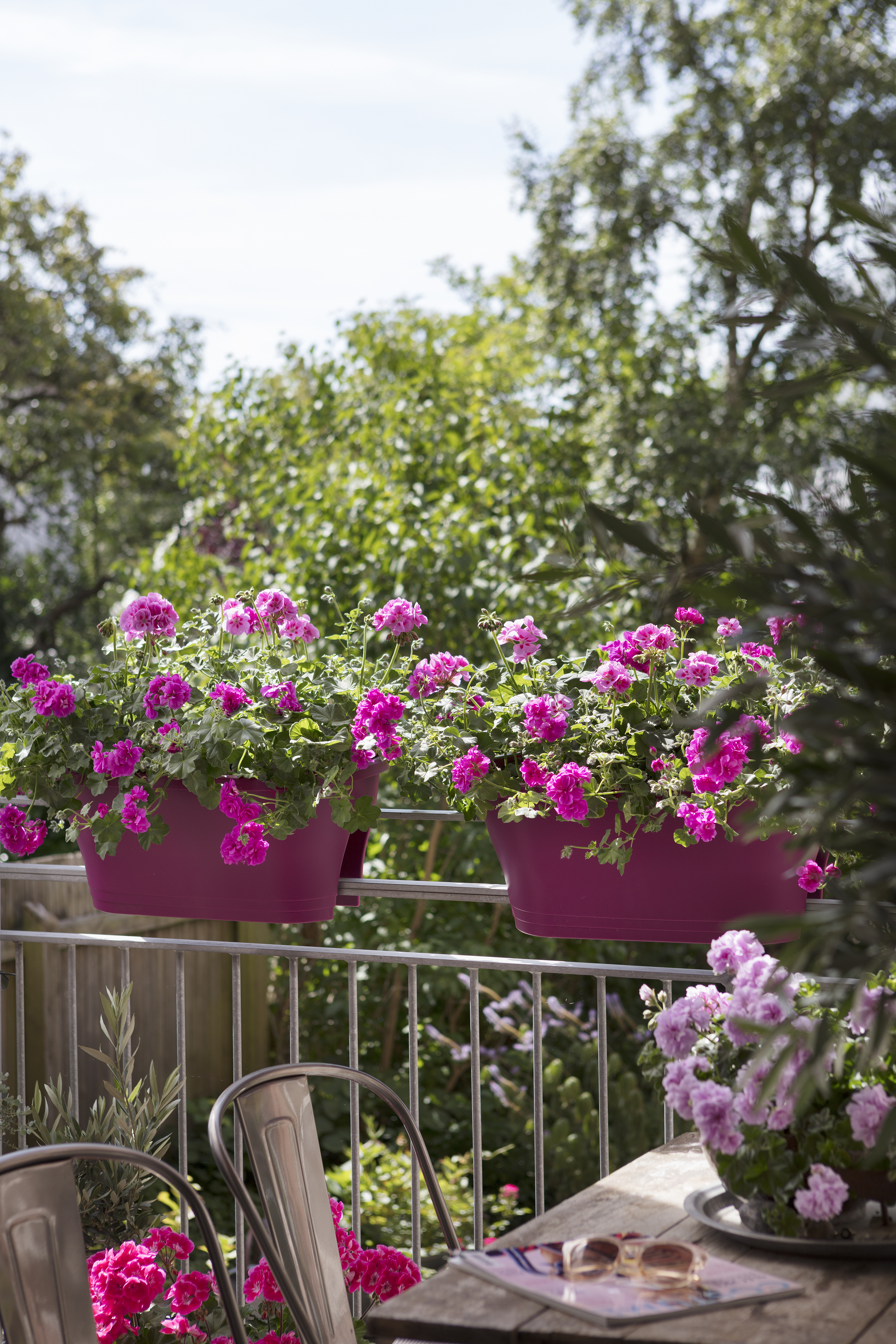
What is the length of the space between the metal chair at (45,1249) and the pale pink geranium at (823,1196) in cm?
67

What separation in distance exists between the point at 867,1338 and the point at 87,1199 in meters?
1.45

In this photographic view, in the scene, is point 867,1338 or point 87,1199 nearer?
point 867,1338

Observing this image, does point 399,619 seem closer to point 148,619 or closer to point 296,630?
point 296,630

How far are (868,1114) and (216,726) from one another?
1113 millimetres

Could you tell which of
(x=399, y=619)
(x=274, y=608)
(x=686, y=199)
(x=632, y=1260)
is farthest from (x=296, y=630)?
(x=686, y=199)

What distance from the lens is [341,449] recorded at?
5137 millimetres

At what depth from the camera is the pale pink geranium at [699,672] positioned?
1.70 m

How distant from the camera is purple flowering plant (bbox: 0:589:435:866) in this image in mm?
1845

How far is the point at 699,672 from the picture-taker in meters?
1.70

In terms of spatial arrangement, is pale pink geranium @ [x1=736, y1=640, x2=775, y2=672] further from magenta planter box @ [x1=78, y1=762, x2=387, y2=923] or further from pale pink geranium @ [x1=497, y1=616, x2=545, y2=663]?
magenta planter box @ [x1=78, y1=762, x2=387, y2=923]

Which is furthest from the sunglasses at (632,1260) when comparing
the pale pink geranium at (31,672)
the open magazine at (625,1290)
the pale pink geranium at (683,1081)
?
the pale pink geranium at (31,672)

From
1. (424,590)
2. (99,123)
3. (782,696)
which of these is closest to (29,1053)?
(424,590)

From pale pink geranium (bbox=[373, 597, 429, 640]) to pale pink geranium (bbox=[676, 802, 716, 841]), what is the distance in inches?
21.4

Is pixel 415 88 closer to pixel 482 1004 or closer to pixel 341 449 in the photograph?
pixel 341 449
